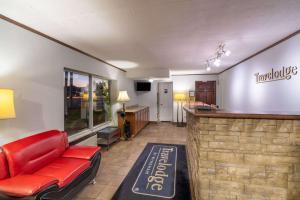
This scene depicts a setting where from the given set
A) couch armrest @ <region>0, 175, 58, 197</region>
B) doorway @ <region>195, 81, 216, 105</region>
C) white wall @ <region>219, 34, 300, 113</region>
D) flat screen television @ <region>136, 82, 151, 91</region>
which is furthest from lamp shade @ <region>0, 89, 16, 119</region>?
doorway @ <region>195, 81, 216, 105</region>

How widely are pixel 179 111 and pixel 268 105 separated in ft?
14.4

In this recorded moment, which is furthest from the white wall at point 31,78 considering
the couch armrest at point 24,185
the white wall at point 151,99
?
the white wall at point 151,99

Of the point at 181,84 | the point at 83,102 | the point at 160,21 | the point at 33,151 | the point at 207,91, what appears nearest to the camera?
the point at 33,151

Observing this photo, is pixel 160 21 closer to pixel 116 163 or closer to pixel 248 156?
pixel 248 156

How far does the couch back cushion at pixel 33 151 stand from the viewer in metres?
1.70

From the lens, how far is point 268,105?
10.2ft

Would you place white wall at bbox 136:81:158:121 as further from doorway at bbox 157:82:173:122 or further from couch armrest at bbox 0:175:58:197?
couch armrest at bbox 0:175:58:197

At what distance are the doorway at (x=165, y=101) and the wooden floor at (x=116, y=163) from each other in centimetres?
247

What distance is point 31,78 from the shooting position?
2.29 m

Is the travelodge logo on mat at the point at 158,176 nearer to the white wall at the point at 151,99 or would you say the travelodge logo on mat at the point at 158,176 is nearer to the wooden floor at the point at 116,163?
the wooden floor at the point at 116,163

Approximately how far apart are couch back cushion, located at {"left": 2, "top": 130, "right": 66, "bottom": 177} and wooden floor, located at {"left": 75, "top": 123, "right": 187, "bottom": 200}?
76 cm

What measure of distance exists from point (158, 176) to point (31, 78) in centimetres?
275

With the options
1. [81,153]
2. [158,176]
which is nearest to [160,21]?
[81,153]

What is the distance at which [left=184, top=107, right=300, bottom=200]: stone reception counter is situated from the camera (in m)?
1.61
